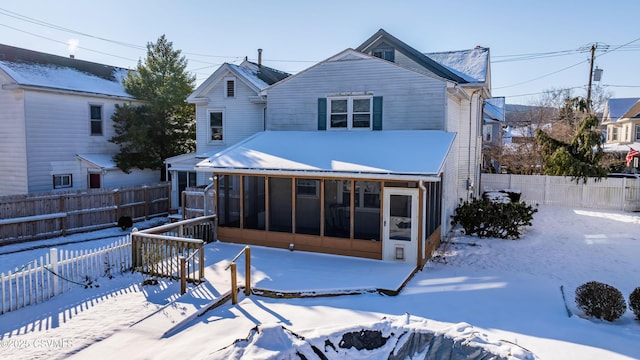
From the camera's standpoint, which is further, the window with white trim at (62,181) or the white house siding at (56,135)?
the window with white trim at (62,181)

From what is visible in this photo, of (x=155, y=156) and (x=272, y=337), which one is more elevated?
(x=155, y=156)

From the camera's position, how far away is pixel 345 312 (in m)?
8.03

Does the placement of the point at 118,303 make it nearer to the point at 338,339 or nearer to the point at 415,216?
the point at 338,339

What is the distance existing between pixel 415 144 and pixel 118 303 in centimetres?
892

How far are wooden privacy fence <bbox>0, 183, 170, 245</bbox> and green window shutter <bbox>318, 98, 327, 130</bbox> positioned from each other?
922 cm

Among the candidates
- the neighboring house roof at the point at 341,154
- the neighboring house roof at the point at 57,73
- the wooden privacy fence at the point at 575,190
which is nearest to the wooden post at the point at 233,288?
the neighboring house roof at the point at 341,154

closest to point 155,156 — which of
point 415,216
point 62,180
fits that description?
point 62,180

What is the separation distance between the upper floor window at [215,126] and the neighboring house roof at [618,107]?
127 feet

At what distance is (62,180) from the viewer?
19.2 m

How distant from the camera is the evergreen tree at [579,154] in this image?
2152 cm

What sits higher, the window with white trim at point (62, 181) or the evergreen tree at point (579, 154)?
the evergreen tree at point (579, 154)

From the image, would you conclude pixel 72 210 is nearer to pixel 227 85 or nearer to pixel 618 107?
pixel 227 85

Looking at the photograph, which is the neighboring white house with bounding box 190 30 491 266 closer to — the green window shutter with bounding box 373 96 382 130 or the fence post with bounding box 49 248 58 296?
the green window shutter with bounding box 373 96 382 130

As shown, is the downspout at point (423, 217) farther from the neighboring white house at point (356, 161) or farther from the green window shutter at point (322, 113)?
the green window shutter at point (322, 113)
